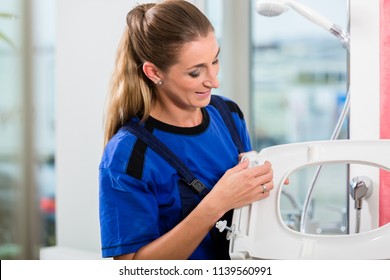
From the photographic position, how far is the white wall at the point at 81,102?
1581 mm

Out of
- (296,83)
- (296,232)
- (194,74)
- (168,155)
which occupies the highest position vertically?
(296,83)

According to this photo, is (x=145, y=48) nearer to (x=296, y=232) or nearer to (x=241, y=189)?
(x=241, y=189)

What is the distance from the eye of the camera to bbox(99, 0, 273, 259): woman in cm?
89

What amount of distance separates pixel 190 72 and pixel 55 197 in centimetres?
86

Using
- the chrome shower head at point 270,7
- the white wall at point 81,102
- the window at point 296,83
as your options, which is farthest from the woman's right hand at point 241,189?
the window at point 296,83

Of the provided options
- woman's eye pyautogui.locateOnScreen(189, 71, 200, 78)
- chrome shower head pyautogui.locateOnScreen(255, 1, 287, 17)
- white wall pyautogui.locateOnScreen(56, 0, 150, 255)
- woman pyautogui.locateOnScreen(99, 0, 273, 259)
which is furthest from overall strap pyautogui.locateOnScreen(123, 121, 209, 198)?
white wall pyautogui.locateOnScreen(56, 0, 150, 255)

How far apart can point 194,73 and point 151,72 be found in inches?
3.4

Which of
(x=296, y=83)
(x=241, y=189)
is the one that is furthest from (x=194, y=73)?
(x=296, y=83)

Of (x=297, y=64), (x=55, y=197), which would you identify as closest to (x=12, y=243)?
(x=55, y=197)

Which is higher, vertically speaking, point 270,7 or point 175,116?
point 270,7

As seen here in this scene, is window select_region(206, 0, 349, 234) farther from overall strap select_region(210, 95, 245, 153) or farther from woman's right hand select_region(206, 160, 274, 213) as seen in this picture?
woman's right hand select_region(206, 160, 274, 213)

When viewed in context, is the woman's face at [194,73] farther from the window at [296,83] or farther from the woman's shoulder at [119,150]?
the window at [296,83]

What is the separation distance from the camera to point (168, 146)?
3.18 ft

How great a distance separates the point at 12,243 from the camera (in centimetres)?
92
